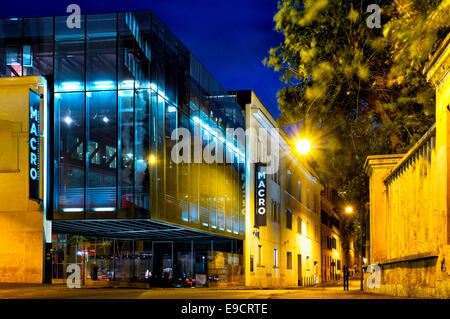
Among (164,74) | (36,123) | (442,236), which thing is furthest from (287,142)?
(442,236)

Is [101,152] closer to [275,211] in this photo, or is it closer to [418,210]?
[418,210]

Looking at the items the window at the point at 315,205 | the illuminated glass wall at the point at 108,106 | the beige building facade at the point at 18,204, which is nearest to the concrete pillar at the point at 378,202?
the illuminated glass wall at the point at 108,106

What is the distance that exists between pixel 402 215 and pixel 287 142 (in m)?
34.3

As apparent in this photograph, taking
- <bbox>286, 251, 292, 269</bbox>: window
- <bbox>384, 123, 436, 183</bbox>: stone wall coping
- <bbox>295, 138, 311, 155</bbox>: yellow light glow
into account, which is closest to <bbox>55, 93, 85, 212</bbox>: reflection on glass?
<bbox>295, 138, 311, 155</bbox>: yellow light glow

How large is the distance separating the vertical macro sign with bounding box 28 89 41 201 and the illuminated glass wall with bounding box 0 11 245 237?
1.02m

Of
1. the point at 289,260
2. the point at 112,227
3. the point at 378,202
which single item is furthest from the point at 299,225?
the point at 378,202

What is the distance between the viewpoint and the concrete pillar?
13.8 m

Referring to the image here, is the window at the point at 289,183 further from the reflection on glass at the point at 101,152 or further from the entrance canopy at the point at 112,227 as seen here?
the reflection on glass at the point at 101,152

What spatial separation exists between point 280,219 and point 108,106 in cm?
2266
